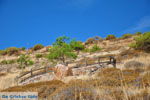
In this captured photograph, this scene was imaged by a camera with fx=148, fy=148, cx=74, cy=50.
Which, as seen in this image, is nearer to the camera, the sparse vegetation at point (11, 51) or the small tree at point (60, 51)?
the small tree at point (60, 51)

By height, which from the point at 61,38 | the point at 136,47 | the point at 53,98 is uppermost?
the point at 61,38

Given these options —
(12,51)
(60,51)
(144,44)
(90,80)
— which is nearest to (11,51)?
(12,51)

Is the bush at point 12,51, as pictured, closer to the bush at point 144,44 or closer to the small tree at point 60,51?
the small tree at point 60,51

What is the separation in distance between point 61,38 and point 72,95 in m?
24.1

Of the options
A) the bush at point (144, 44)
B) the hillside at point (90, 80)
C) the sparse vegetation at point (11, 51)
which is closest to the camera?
the hillside at point (90, 80)

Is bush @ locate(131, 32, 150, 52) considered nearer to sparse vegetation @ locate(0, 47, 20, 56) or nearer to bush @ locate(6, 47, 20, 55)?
sparse vegetation @ locate(0, 47, 20, 56)

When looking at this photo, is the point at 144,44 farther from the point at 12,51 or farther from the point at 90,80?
the point at 12,51

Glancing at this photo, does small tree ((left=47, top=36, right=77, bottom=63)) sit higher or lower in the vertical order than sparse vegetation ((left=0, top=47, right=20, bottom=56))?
lower

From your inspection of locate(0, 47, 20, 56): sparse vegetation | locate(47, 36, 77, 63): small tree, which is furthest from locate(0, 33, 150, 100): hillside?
locate(0, 47, 20, 56): sparse vegetation

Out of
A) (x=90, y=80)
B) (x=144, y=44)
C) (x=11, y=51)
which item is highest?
(x=11, y=51)

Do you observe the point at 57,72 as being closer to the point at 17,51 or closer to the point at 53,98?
the point at 53,98

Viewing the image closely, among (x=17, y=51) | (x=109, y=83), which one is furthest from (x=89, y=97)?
(x=17, y=51)

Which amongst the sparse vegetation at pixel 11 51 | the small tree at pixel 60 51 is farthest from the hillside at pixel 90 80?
the sparse vegetation at pixel 11 51

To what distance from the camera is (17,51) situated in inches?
2625
